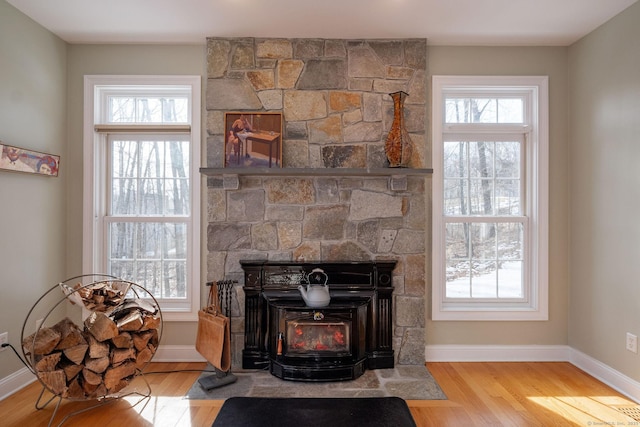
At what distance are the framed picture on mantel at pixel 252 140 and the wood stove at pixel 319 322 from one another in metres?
0.83

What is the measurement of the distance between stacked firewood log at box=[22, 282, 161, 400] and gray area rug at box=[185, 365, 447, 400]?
0.49 meters

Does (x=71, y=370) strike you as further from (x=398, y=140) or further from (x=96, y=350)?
(x=398, y=140)

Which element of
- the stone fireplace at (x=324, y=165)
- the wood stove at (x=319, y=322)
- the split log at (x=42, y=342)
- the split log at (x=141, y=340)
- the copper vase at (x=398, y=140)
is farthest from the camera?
the stone fireplace at (x=324, y=165)

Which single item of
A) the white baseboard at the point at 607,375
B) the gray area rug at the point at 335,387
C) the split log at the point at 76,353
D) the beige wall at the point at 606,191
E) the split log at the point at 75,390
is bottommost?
the gray area rug at the point at 335,387

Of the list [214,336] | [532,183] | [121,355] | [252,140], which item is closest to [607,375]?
[532,183]

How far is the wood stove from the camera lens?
9.62 ft

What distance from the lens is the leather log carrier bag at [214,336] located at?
277 cm

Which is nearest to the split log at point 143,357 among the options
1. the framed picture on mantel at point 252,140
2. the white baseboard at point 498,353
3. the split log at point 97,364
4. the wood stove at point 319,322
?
the split log at point 97,364

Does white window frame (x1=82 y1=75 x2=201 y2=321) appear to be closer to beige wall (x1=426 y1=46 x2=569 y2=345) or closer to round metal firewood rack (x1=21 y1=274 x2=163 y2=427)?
round metal firewood rack (x1=21 y1=274 x2=163 y2=427)

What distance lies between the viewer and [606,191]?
9.69 ft

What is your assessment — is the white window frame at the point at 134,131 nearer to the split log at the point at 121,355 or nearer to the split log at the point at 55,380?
the split log at the point at 121,355

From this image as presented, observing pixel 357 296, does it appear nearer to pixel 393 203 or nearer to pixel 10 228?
pixel 393 203

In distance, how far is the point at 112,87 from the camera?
3396 millimetres

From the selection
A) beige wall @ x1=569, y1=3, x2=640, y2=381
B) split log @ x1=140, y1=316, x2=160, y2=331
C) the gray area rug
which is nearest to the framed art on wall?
split log @ x1=140, y1=316, x2=160, y2=331
